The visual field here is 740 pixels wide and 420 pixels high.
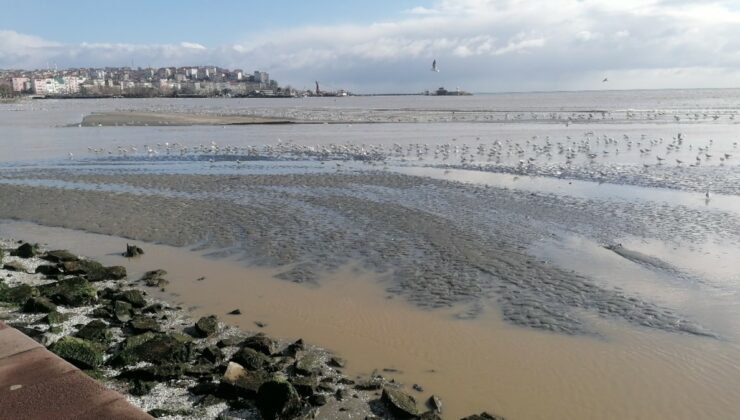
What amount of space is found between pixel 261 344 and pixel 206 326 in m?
0.99

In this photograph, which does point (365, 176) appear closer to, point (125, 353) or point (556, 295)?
point (556, 295)

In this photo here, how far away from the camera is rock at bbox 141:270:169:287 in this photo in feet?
31.5

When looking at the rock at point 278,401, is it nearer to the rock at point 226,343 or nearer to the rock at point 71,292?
the rock at point 226,343

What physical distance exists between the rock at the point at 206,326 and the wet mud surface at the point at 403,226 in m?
2.46

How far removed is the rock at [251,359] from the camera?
21.0 feet

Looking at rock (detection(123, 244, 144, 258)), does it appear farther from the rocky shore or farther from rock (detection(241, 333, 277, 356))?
rock (detection(241, 333, 277, 356))

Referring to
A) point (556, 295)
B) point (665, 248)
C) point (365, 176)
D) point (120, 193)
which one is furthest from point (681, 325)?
point (120, 193)

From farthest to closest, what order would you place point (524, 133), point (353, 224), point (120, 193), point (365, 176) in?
point (524, 133) → point (365, 176) → point (120, 193) → point (353, 224)

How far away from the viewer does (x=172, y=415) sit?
208 inches

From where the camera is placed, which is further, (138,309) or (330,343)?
(138,309)

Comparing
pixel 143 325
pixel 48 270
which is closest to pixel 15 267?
pixel 48 270

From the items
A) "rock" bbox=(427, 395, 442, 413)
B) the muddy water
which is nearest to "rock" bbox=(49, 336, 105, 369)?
the muddy water

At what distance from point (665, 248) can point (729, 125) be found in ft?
127

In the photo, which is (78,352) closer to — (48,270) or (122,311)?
(122,311)
